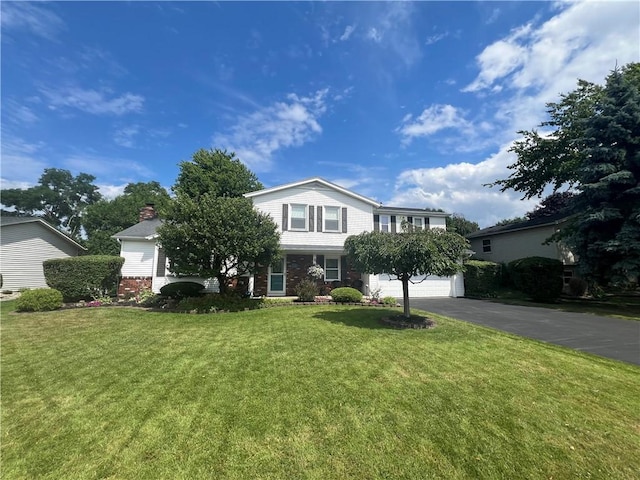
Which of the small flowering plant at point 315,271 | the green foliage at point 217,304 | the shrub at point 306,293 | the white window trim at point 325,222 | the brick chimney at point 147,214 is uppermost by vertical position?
the brick chimney at point 147,214

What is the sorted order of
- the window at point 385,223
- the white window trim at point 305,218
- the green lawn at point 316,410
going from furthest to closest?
1. the window at point 385,223
2. the white window trim at point 305,218
3. the green lawn at point 316,410

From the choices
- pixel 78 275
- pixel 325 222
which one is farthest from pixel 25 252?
pixel 325 222

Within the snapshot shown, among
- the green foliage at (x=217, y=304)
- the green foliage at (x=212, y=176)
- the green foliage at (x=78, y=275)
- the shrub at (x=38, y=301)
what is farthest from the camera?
the green foliage at (x=212, y=176)

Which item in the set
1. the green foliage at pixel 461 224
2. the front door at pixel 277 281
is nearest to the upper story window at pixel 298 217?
the front door at pixel 277 281

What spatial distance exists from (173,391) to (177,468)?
1.88 meters

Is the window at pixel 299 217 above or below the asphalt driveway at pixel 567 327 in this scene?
above

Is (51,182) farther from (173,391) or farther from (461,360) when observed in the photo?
(461,360)

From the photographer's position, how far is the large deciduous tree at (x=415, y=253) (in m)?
8.59

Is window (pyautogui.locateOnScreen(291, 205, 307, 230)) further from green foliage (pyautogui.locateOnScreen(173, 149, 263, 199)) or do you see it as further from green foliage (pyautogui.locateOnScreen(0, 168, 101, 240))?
green foliage (pyautogui.locateOnScreen(0, 168, 101, 240))

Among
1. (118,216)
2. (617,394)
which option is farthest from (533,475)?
(118,216)

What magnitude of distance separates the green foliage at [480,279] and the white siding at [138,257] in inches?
810

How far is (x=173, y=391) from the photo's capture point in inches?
184

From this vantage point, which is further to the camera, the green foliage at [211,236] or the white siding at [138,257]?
the white siding at [138,257]

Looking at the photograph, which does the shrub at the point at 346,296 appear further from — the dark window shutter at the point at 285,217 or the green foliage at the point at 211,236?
the dark window shutter at the point at 285,217
